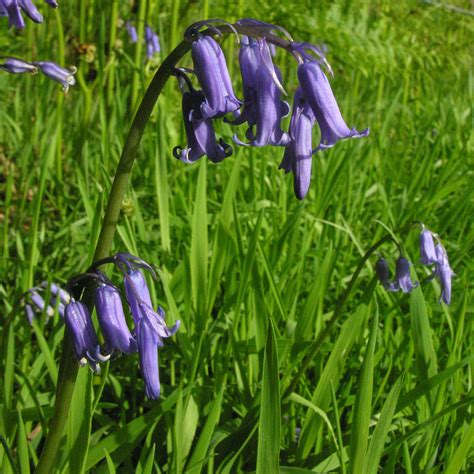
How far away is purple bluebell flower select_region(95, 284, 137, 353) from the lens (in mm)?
Answer: 1209

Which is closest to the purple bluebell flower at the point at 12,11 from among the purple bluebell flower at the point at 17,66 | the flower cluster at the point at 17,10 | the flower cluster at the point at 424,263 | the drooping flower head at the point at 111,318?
the flower cluster at the point at 17,10

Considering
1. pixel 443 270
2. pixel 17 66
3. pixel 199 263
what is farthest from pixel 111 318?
pixel 443 270

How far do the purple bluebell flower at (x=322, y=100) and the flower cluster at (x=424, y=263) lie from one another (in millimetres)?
829

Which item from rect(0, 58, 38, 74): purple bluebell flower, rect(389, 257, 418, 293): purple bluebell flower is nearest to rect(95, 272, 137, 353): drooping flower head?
rect(0, 58, 38, 74): purple bluebell flower

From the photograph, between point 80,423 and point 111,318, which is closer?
point 111,318

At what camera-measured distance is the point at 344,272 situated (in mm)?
2658

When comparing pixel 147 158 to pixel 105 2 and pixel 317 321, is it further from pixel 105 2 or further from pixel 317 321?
pixel 317 321

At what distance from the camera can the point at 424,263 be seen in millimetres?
2074

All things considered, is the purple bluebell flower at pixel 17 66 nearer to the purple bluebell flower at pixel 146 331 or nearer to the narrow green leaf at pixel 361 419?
the purple bluebell flower at pixel 146 331

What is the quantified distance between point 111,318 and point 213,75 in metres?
0.41

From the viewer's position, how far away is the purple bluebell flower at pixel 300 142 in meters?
1.20

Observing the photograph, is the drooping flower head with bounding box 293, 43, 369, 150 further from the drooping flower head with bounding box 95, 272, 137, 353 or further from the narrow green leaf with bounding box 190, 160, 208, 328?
the narrow green leaf with bounding box 190, 160, 208, 328

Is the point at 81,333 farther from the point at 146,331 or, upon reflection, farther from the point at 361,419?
the point at 361,419

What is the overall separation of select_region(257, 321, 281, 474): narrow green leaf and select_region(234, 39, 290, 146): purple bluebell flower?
1.07ft
